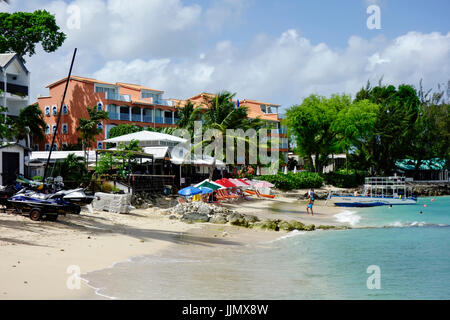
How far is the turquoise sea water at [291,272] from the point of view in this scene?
9.23m

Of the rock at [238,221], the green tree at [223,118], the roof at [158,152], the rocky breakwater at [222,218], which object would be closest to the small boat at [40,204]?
the rocky breakwater at [222,218]

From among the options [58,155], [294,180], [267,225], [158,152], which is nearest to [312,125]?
[294,180]

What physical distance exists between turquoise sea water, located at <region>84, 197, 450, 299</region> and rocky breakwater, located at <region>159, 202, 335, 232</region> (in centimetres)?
207

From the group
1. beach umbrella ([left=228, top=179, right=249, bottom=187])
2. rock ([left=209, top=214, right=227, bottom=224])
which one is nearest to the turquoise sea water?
rock ([left=209, top=214, right=227, bottom=224])

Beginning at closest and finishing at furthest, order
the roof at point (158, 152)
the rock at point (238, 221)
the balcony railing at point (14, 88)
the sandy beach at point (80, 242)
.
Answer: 1. the sandy beach at point (80, 242)
2. the rock at point (238, 221)
3. the roof at point (158, 152)
4. the balcony railing at point (14, 88)

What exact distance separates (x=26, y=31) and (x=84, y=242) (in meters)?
32.1

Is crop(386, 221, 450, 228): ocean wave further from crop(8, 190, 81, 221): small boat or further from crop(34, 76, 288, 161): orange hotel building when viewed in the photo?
crop(34, 76, 288, 161): orange hotel building

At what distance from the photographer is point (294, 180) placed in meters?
50.2

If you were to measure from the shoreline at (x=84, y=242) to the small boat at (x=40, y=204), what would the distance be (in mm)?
356

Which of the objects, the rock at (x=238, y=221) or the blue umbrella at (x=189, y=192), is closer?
the rock at (x=238, y=221)

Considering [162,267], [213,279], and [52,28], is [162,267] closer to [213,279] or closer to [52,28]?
[213,279]

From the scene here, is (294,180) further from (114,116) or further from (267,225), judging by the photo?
(267,225)

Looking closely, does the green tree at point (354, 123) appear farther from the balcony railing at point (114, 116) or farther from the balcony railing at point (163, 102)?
the balcony railing at point (114, 116)
